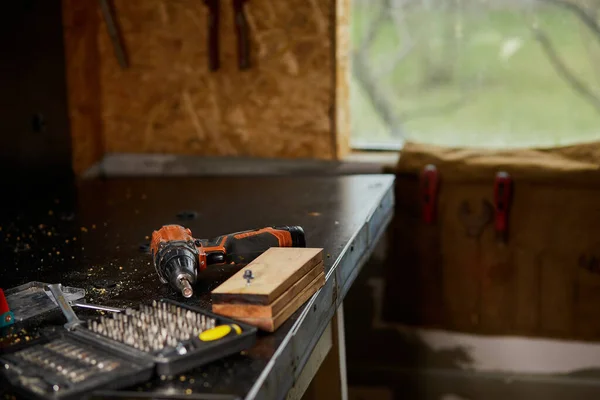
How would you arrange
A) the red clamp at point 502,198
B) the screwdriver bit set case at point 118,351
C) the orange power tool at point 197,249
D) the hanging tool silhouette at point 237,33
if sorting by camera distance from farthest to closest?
the hanging tool silhouette at point 237,33, the red clamp at point 502,198, the orange power tool at point 197,249, the screwdriver bit set case at point 118,351

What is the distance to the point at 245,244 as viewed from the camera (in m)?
1.34

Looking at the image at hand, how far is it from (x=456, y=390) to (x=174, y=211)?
3.58 feet

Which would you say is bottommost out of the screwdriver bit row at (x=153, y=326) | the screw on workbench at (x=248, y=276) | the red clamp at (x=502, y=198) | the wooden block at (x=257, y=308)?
the red clamp at (x=502, y=198)

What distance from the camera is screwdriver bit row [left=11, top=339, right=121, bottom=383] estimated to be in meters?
0.89

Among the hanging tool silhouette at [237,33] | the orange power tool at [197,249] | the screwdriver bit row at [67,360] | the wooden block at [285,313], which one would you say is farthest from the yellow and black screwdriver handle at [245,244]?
the hanging tool silhouette at [237,33]

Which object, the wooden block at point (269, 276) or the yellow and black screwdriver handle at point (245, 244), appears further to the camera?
the yellow and black screwdriver handle at point (245, 244)

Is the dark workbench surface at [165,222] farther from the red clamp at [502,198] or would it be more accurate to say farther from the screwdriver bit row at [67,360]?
the red clamp at [502,198]

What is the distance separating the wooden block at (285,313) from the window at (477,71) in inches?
52.1

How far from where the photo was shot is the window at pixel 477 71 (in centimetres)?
228

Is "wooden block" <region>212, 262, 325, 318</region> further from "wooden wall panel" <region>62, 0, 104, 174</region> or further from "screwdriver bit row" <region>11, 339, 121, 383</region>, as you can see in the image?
"wooden wall panel" <region>62, 0, 104, 174</region>

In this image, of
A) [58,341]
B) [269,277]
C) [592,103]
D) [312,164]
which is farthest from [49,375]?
[592,103]

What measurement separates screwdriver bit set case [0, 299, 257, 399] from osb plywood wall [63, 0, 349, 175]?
1409 mm

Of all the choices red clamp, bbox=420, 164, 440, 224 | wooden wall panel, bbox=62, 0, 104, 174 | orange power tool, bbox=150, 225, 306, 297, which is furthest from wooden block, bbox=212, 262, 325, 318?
wooden wall panel, bbox=62, 0, 104, 174

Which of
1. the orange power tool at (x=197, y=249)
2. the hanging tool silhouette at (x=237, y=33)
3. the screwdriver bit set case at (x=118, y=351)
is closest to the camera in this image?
the screwdriver bit set case at (x=118, y=351)
